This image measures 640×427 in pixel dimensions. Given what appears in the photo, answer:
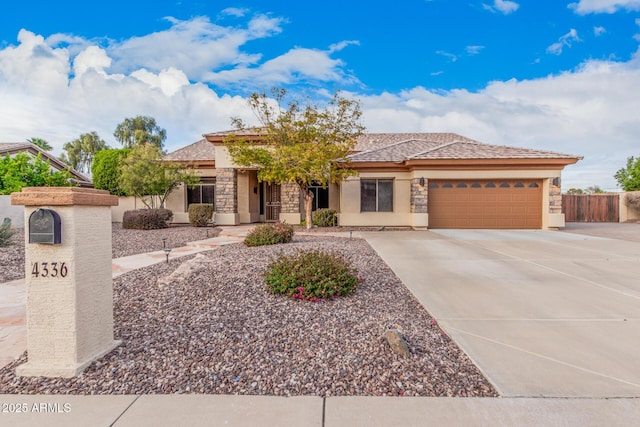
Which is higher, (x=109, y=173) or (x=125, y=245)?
(x=109, y=173)

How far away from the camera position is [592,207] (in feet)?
69.4

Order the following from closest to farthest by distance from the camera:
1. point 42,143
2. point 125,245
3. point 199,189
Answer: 1. point 125,245
2. point 199,189
3. point 42,143

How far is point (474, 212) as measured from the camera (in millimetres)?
15141

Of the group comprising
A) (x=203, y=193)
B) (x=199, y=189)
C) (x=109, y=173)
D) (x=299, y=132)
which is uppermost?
(x=299, y=132)

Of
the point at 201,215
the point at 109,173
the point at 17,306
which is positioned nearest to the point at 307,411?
the point at 17,306

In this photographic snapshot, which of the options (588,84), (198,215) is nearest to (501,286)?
(198,215)

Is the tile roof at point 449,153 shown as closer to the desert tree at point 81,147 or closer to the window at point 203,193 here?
the window at point 203,193

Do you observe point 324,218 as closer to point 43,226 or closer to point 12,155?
point 43,226

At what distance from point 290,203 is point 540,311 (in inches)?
546

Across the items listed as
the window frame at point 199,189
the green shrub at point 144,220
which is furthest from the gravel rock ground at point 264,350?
the window frame at point 199,189

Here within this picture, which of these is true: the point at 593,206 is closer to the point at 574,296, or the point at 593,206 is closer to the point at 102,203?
the point at 574,296

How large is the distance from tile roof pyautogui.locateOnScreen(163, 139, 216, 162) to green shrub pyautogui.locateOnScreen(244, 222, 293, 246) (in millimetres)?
10258

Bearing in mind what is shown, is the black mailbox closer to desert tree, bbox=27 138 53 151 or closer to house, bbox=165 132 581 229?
house, bbox=165 132 581 229

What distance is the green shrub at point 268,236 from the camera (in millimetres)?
9141
